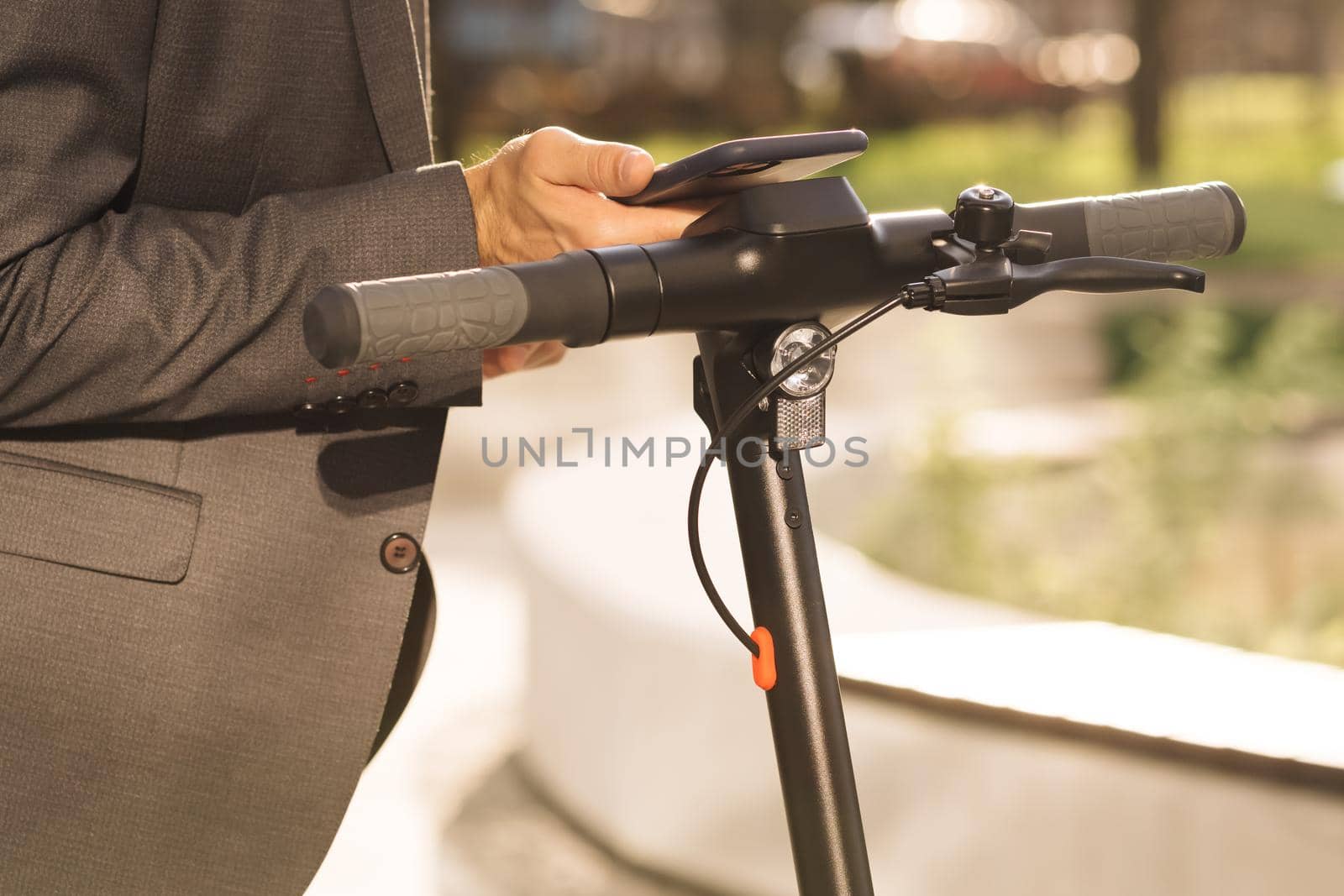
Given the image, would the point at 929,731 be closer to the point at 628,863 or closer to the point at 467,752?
the point at 628,863

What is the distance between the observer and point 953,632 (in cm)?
253

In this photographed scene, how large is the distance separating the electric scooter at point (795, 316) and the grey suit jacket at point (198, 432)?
10.9 inches

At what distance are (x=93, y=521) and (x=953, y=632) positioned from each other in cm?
172

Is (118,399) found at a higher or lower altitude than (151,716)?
higher

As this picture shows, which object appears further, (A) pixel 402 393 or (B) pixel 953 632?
(B) pixel 953 632

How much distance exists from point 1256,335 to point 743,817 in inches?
186

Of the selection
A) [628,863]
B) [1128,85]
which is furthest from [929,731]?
[1128,85]

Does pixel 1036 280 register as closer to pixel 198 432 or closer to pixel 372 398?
pixel 372 398

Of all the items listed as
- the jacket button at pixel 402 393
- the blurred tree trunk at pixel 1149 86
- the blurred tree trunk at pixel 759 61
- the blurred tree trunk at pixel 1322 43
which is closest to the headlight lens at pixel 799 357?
the jacket button at pixel 402 393

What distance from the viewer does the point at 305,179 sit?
1276 millimetres

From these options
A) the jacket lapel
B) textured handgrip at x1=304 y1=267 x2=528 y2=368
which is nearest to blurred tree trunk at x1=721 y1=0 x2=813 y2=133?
the jacket lapel

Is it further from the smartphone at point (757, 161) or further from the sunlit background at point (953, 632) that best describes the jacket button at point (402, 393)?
the sunlit background at point (953, 632)

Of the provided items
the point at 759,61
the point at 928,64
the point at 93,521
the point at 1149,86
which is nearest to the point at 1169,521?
the point at 93,521

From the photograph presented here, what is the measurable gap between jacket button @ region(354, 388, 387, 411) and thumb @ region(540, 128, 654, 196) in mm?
233
